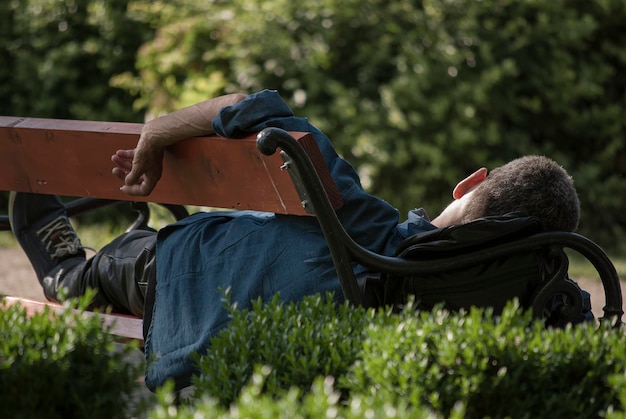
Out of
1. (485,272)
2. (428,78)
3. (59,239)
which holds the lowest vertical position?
(428,78)

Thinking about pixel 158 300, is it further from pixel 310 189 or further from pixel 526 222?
pixel 526 222

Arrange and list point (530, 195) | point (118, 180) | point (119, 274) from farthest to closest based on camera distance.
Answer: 1. point (119, 274)
2. point (118, 180)
3. point (530, 195)

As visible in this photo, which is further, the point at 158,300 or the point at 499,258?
the point at 158,300

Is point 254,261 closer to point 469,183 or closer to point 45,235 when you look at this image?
point 469,183

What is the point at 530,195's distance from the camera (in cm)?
309

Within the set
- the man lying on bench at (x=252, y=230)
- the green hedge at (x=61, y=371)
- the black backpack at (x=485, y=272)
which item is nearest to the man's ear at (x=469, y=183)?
the man lying on bench at (x=252, y=230)

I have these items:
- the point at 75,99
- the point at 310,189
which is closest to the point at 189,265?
the point at 310,189

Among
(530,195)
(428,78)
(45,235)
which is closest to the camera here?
(530,195)

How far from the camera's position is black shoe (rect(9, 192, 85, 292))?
4094mm

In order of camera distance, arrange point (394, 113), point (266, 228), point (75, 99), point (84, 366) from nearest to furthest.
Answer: point (84, 366), point (266, 228), point (394, 113), point (75, 99)

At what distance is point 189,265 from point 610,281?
53.6 inches

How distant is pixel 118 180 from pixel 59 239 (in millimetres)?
760

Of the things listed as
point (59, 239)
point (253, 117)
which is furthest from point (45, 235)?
point (253, 117)

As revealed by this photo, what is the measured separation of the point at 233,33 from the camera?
795 centimetres
